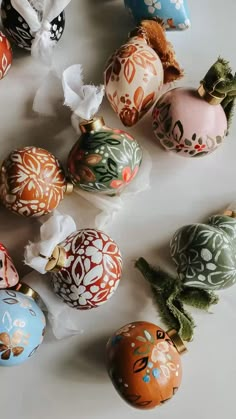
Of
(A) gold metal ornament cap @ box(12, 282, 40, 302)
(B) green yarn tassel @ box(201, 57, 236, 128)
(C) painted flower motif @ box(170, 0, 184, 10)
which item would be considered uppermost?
(C) painted flower motif @ box(170, 0, 184, 10)

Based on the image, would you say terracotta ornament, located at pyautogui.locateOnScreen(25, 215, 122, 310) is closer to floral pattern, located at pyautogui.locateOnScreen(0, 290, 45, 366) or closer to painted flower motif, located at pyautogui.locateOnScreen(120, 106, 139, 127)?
floral pattern, located at pyautogui.locateOnScreen(0, 290, 45, 366)

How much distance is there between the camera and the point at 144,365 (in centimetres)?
76

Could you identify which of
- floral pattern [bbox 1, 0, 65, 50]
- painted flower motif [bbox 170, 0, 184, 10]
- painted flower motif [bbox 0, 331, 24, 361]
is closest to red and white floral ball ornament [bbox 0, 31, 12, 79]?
floral pattern [bbox 1, 0, 65, 50]

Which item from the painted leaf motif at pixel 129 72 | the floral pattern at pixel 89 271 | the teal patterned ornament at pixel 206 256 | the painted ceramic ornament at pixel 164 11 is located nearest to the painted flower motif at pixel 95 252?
the floral pattern at pixel 89 271

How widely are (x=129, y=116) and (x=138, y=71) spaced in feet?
0.20

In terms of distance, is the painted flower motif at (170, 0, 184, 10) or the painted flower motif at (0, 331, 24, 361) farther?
the painted flower motif at (170, 0, 184, 10)

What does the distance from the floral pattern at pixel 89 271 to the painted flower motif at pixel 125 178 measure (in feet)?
0.21

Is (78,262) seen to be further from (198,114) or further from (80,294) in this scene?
(198,114)

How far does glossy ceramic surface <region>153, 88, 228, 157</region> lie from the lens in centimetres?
81

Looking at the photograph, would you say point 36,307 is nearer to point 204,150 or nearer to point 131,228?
point 131,228

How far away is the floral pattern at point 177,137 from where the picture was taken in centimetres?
81

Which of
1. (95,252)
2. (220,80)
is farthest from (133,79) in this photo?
(95,252)

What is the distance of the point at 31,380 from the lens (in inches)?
32.4

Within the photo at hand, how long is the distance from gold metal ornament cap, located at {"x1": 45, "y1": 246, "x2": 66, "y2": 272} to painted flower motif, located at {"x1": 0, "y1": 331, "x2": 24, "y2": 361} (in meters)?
0.09
